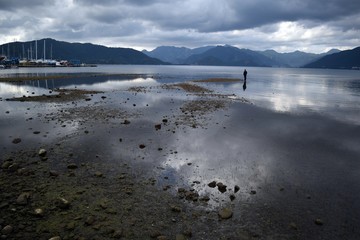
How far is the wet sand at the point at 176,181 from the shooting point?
11.3 m

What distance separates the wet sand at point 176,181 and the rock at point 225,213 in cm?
5

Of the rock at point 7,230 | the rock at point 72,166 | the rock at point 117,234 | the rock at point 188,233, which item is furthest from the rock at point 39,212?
the rock at point 188,233

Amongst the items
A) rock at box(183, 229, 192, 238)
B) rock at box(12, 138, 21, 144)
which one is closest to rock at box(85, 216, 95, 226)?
rock at box(183, 229, 192, 238)

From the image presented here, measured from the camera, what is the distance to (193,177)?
1612cm

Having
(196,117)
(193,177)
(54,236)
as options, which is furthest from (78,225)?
(196,117)

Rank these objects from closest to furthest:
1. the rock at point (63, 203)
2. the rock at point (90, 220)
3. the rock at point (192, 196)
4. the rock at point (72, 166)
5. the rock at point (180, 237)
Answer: the rock at point (180, 237)
the rock at point (90, 220)
the rock at point (63, 203)
the rock at point (192, 196)
the rock at point (72, 166)

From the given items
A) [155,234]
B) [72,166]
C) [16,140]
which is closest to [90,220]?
[155,234]

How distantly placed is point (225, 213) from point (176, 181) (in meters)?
4.09

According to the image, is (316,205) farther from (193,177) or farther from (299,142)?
(299,142)

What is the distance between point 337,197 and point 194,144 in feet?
36.5

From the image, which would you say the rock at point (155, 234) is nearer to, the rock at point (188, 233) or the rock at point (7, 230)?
the rock at point (188, 233)

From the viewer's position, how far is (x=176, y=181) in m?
15.5

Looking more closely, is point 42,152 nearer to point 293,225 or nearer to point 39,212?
point 39,212

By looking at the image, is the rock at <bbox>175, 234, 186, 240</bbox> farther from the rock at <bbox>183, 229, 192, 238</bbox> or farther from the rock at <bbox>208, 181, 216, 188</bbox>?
the rock at <bbox>208, 181, 216, 188</bbox>
